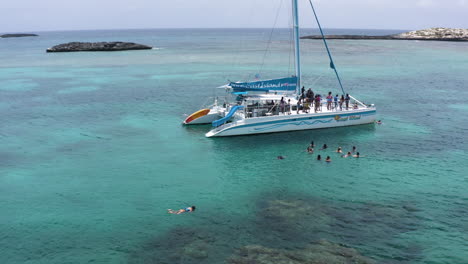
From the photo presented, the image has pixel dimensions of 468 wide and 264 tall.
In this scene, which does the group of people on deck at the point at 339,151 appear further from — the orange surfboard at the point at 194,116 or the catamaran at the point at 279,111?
the orange surfboard at the point at 194,116

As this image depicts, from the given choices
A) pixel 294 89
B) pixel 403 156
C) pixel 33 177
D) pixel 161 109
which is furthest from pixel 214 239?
pixel 161 109

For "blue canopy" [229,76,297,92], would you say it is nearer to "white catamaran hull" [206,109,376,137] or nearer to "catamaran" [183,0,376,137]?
"catamaran" [183,0,376,137]

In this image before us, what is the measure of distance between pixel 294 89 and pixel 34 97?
37.2 meters

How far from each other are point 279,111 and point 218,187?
14.1 metres

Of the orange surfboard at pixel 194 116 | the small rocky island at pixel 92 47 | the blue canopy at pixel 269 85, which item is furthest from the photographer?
the small rocky island at pixel 92 47

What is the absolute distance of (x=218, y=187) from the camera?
982 inches

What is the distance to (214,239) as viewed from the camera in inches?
735

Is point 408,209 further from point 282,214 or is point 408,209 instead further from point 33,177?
point 33,177

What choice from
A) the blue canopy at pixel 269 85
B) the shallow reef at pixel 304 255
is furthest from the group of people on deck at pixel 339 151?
the shallow reef at pixel 304 255

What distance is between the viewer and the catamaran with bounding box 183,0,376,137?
35688 mm

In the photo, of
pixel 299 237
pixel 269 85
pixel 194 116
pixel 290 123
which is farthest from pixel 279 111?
pixel 299 237

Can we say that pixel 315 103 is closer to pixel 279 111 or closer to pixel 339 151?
pixel 279 111

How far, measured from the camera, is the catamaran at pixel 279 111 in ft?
117

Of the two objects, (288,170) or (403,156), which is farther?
(403,156)
